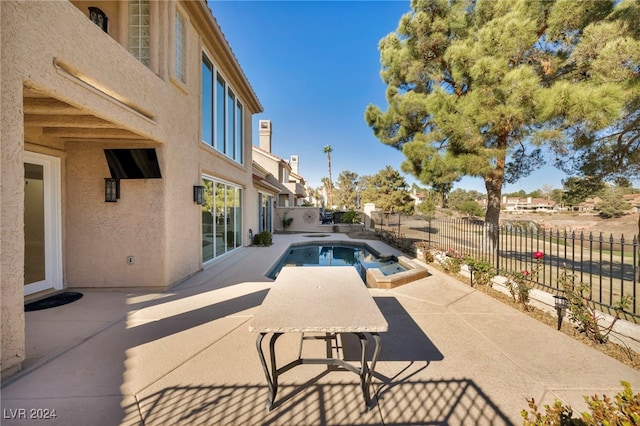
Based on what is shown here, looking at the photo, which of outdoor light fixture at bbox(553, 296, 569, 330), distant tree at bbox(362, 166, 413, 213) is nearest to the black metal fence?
outdoor light fixture at bbox(553, 296, 569, 330)

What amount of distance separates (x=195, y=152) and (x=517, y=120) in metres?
9.37

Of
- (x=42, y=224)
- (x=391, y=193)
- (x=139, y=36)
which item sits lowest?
(x=42, y=224)

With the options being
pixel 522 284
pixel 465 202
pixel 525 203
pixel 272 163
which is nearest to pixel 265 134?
pixel 272 163

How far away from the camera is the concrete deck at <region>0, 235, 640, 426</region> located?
94.9 inches

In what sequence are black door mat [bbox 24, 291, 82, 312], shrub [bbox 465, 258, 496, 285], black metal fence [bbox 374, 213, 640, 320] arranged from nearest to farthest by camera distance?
black metal fence [bbox 374, 213, 640, 320]
black door mat [bbox 24, 291, 82, 312]
shrub [bbox 465, 258, 496, 285]

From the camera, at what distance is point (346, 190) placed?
213ft

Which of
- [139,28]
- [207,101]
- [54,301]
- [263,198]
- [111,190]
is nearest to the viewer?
[54,301]

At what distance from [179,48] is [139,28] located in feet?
2.76

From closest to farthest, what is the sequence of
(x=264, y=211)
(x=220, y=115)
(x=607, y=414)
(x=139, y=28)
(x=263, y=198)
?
(x=607, y=414), (x=139, y=28), (x=220, y=115), (x=263, y=198), (x=264, y=211)

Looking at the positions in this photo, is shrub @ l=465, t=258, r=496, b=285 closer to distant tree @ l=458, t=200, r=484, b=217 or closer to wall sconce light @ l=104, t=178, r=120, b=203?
wall sconce light @ l=104, t=178, r=120, b=203

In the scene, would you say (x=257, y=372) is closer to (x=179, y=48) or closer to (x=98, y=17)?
(x=179, y=48)

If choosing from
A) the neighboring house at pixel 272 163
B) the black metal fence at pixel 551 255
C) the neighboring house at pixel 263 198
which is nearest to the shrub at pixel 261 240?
the neighboring house at pixel 263 198

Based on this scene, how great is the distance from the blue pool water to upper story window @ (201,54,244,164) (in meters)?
4.77

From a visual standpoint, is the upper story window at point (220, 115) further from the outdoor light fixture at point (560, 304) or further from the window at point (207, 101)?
the outdoor light fixture at point (560, 304)
